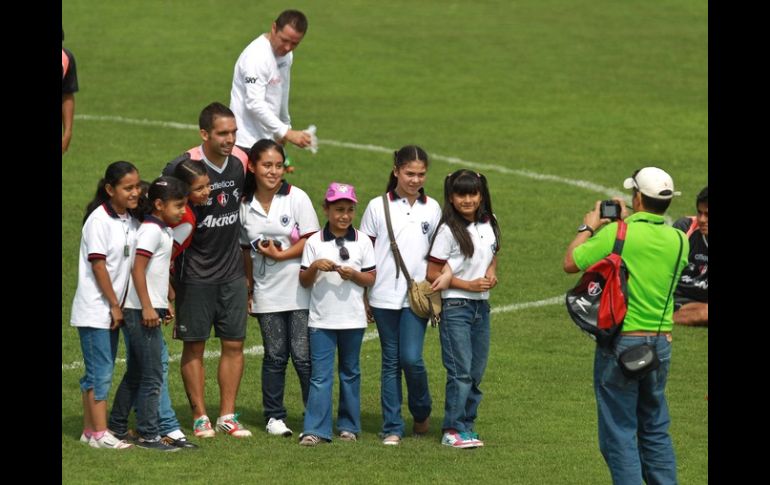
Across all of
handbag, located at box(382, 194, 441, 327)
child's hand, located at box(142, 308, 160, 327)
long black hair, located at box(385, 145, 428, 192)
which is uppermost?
long black hair, located at box(385, 145, 428, 192)

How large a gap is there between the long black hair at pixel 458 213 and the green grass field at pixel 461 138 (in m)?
1.45

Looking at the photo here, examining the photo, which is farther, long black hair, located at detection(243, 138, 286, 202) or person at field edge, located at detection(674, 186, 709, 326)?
person at field edge, located at detection(674, 186, 709, 326)

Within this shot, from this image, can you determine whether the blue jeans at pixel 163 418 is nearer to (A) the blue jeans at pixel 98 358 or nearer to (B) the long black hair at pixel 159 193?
(A) the blue jeans at pixel 98 358

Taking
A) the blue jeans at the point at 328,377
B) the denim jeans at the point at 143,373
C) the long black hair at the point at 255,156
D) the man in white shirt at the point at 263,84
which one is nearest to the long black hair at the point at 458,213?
the blue jeans at the point at 328,377

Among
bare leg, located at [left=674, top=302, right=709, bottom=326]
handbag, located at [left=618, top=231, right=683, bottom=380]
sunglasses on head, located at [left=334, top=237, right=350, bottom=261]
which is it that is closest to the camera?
handbag, located at [left=618, top=231, right=683, bottom=380]

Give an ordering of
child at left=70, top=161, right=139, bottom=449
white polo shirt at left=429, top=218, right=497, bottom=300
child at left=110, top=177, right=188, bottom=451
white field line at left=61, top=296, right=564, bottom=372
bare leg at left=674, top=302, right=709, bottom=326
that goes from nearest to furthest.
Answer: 1. child at left=70, top=161, right=139, bottom=449
2. child at left=110, top=177, right=188, bottom=451
3. white polo shirt at left=429, top=218, right=497, bottom=300
4. white field line at left=61, top=296, right=564, bottom=372
5. bare leg at left=674, top=302, right=709, bottom=326

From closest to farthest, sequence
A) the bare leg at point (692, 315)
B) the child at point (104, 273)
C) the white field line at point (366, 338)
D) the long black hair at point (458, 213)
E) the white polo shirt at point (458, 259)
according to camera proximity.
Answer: the child at point (104, 273)
the long black hair at point (458, 213)
the white polo shirt at point (458, 259)
the white field line at point (366, 338)
the bare leg at point (692, 315)

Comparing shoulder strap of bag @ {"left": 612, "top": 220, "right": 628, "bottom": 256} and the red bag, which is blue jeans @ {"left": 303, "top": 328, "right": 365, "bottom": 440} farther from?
shoulder strap of bag @ {"left": 612, "top": 220, "right": 628, "bottom": 256}

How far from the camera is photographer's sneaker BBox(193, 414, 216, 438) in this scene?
10.4m

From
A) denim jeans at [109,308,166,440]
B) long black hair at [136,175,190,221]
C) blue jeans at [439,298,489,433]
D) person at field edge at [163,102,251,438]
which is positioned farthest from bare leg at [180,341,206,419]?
blue jeans at [439,298,489,433]

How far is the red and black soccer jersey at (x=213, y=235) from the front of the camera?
10.3 metres

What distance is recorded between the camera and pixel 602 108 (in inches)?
983

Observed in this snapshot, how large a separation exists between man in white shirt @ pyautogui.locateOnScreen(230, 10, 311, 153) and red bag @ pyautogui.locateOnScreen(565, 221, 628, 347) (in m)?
3.83
